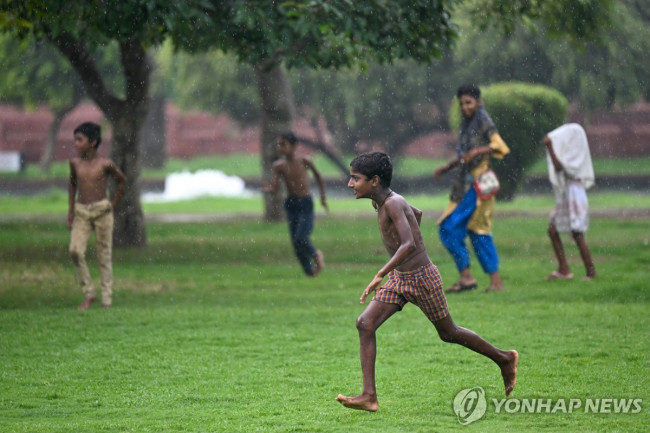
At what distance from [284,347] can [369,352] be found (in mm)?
2409

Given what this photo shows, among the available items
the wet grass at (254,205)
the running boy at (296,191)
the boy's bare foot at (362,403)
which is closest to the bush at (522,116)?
the wet grass at (254,205)

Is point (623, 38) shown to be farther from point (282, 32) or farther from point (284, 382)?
point (284, 382)

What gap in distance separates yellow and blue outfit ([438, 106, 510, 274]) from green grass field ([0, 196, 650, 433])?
17.0 inches

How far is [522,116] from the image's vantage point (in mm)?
21797

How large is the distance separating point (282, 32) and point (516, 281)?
3.56m

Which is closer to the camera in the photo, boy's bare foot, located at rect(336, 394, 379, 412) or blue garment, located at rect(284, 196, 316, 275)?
boy's bare foot, located at rect(336, 394, 379, 412)

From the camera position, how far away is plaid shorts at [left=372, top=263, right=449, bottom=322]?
5.92m

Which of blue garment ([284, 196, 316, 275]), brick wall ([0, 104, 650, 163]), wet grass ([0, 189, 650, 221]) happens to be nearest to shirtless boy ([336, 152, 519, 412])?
blue garment ([284, 196, 316, 275])

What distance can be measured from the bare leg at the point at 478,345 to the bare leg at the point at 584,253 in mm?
5197

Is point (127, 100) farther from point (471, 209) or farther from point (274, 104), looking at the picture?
point (471, 209)

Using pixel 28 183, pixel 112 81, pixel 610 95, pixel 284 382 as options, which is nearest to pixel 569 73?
pixel 610 95

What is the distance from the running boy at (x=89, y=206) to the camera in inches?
384

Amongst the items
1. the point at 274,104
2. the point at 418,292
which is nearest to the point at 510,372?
the point at 418,292

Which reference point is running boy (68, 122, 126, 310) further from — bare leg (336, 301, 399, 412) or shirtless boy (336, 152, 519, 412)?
bare leg (336, 301, 399, 412)
